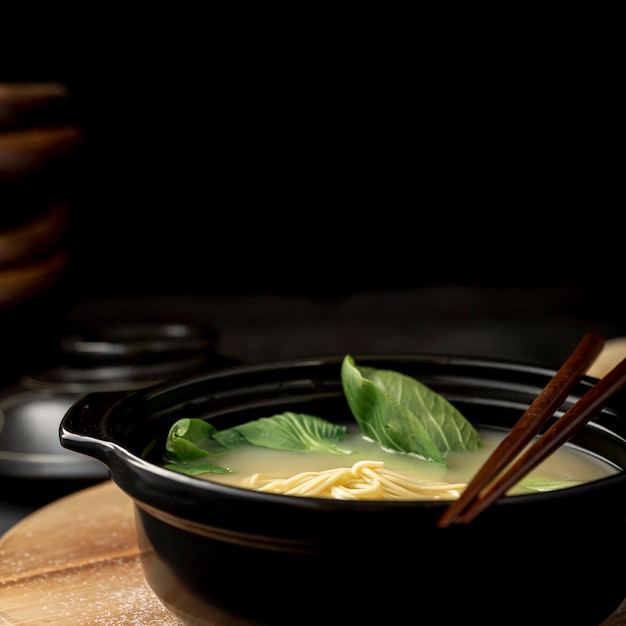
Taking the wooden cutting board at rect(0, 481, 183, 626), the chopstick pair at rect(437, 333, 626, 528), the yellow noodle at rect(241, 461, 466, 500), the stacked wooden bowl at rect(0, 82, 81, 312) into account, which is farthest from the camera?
the stacked wooden bowl at rect(0, 82, 81, 312)

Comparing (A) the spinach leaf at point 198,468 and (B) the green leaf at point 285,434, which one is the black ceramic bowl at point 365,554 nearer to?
(A) the spinach leaf at point 198,468

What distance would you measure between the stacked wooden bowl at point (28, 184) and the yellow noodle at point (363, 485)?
1.47 m

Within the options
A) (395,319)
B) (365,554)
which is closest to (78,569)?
(365,554)

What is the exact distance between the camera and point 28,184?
2.46m

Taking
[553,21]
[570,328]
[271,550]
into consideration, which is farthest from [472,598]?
[553,21]

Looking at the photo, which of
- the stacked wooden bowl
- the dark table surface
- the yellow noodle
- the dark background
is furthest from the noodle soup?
the dark background

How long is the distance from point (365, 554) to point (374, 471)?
0.99ft

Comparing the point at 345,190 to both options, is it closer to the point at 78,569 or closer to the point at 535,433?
the point at 78,569

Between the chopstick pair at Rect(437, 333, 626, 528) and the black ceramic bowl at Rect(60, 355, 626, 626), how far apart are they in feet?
0.05

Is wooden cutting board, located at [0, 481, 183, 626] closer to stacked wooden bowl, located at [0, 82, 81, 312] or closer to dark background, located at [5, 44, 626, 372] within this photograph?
stacked wooden bowl, located at [0, 82, 81, 312]

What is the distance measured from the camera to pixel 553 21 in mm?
4234

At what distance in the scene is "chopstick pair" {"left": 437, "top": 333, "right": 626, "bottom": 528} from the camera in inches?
32.8

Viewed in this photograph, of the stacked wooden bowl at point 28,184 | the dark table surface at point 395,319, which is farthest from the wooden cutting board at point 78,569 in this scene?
the dark table surface at point 395,319

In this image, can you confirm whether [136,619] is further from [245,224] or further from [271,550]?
[245,224]
